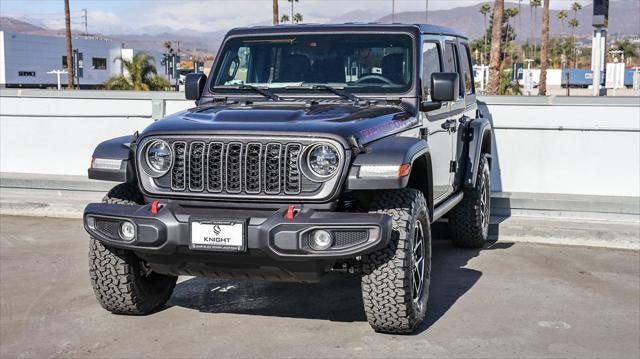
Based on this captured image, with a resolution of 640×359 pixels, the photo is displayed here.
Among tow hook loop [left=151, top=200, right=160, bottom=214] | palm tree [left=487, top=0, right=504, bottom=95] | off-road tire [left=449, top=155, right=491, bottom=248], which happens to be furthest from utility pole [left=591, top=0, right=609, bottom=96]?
palm tree [left=487, top=0, right=504, bottom=95]

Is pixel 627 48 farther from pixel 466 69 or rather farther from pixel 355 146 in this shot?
pixel 355 146

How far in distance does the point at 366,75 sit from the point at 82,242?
12.7 ft

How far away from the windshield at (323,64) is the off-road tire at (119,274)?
1.40 m

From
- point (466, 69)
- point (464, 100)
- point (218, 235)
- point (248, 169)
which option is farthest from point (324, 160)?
point (466, 69)

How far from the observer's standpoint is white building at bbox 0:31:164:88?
82.7 meters

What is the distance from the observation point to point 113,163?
5.53 metres

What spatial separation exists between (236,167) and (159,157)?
0.54 meters

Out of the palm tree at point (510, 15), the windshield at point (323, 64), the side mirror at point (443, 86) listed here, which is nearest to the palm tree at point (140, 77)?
the windshield at point (323, 64)

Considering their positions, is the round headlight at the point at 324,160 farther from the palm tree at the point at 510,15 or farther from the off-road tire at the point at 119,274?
the palm tree at the point at 510,15

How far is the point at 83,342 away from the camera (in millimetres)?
5457

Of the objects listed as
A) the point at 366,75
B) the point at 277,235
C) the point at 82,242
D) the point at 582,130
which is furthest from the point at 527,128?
the point at 277,235

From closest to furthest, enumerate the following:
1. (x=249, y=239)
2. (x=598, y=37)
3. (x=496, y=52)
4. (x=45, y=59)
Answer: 1. (x=249, y=239)
2. (x=598, y=37)
3. (x=496, y=52)
4. (x=45, y=59)

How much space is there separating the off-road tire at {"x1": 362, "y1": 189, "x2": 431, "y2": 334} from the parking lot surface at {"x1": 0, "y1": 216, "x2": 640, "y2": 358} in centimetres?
17

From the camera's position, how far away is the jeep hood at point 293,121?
5211mm
